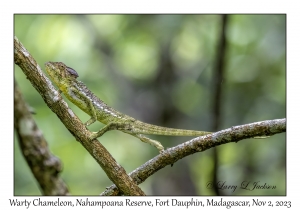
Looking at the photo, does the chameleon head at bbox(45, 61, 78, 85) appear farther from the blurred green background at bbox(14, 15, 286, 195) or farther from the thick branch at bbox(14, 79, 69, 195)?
the blurred green background at bbox(14, 15, 286, 195)

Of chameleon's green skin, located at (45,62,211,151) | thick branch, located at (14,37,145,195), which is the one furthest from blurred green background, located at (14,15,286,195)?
thick branch, located at (14,37,145,195)

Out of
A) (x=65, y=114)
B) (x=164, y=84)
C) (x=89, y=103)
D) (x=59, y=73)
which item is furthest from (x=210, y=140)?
(x=164, y=84)

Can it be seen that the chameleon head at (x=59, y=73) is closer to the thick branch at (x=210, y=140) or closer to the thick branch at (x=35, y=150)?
the thick branch at (x=35, y=150)

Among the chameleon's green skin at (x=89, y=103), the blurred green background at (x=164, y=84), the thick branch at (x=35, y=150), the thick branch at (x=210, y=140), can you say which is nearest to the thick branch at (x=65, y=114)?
the thick branch at (x=210, y=140)

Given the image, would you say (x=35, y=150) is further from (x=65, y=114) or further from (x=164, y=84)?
(x=164, y=84)

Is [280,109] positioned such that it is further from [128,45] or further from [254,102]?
[128,45]

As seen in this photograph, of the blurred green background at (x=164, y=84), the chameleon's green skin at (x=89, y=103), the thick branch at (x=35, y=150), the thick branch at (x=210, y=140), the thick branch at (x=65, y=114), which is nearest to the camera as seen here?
the thick branch at (x=210, y=140)
